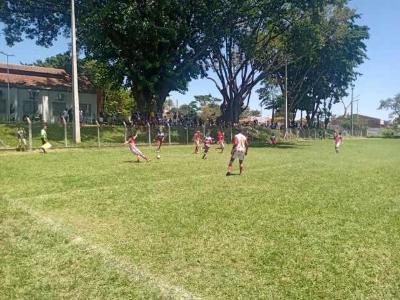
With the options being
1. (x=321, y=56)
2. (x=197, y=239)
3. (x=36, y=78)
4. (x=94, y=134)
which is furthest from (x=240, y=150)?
(x=321, y=56)

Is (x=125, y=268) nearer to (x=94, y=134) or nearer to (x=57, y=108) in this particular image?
(x=94, y=134)

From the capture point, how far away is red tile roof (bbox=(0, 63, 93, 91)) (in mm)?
41556

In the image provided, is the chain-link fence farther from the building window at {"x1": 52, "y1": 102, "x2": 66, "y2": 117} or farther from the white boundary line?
the white boundary line

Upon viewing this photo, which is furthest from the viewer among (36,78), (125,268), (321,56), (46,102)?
(321,56)

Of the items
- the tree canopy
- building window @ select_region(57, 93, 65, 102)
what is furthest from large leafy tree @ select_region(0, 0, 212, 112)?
building window @ select_region(57, 93, 65, 102)

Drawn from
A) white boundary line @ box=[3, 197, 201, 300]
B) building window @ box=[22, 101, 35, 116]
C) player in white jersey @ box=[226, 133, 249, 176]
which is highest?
building window @ box=[22, 101, 35, 116]

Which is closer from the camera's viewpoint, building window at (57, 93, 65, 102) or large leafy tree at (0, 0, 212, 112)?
large leafy tree at (0, 0, 212, 112)

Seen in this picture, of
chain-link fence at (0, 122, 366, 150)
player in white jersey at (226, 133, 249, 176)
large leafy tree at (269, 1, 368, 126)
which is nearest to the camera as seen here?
player in white jersey at (226, 133, 249, 176)

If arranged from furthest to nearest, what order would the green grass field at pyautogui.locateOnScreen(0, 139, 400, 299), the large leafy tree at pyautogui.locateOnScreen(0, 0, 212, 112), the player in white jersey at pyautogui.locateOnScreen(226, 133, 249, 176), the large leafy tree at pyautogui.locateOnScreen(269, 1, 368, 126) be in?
the large leafy tree at pyautogui.locateOnScreen(269, 1, 368, 126), the large leafy tree at pyautogui.locateOnScreen(0, 0, 212, 112), the player in white jersey at pyautogui.locateOnScreen(226, 133, 249, 176), the green grass field at pyautogui.locateOnScreen(0, 139, 400, 299)

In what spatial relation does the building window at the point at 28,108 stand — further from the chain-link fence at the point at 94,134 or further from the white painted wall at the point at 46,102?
the chain-link fence at the point at 94,134

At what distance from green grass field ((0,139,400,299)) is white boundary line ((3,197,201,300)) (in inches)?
1.0

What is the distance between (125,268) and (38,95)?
127ft

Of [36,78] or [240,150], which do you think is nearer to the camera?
[240,150]

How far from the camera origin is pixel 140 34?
103ft
